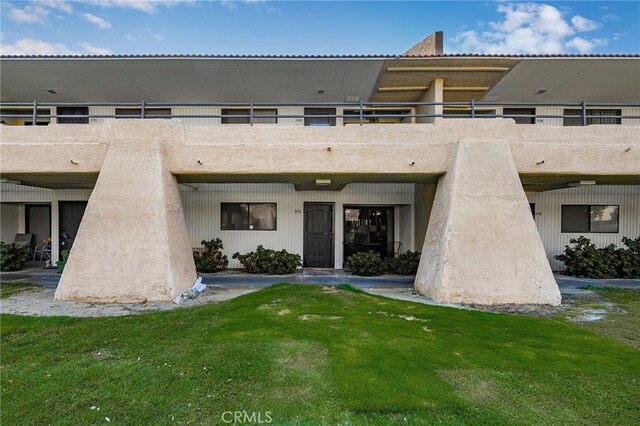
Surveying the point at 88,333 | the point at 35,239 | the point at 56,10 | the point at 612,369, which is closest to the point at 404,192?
the point at 612,369

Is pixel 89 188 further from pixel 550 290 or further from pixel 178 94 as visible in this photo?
pixel 550 290

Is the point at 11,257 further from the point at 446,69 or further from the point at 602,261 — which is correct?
the point at 602,261

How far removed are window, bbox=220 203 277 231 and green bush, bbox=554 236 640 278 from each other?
10.8 meters

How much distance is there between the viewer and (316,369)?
4078 mm

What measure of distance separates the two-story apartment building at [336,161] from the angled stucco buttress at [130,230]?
0.10 ft

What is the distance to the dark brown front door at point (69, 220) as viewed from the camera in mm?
12727

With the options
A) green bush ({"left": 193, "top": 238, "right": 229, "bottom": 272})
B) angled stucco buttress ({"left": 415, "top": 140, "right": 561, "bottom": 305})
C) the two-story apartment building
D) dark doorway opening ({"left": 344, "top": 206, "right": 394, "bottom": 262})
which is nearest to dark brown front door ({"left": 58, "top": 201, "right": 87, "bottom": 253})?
the two-story apartment building

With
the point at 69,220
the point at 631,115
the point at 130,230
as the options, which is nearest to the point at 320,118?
the point at 130,230

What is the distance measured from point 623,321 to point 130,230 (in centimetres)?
1077

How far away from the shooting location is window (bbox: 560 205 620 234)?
489 inches

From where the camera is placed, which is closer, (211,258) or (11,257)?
(11,257)

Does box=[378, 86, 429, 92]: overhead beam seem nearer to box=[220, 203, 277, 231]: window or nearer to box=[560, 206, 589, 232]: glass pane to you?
box=[220, 203, 277, 231]: window

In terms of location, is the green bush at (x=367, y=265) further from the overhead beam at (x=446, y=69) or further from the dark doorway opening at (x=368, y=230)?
the overhead beam at (x=446, y=69)

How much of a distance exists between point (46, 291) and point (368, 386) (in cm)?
914
